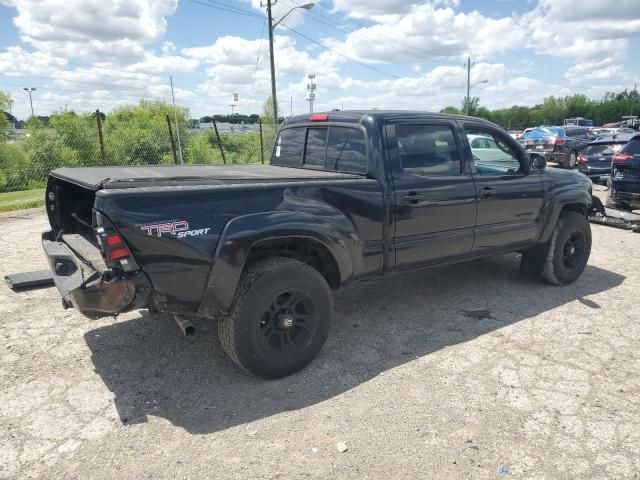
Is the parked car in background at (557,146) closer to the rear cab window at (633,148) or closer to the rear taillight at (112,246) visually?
the rear cab window at (633,148)

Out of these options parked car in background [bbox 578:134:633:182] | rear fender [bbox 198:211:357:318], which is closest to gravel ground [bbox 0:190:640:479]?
rear fender [bbox 198:211:357:318]

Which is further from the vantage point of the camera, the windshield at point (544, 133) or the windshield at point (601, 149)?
the windshield at point (544, 133)

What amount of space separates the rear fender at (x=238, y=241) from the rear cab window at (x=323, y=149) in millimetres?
923

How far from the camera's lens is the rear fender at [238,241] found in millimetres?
2994

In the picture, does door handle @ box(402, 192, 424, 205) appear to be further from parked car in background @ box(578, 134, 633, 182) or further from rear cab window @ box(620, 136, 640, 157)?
parked car in background @ box(578, 134, 633, 182)

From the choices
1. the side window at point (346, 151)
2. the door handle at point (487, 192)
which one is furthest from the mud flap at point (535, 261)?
the side window at point (346, 151)

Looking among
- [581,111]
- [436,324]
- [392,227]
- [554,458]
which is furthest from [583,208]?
[581,111]

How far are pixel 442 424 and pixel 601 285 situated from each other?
369cm

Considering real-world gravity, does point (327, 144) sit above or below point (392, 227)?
above

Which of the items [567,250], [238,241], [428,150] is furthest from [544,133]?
[238,241]

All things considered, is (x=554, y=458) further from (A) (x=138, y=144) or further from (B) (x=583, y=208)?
(A) (x=138, y=144)

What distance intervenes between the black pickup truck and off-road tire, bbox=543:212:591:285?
195 millimetres

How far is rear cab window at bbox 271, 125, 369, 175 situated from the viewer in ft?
13.2

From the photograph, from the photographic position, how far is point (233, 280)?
3.08m
